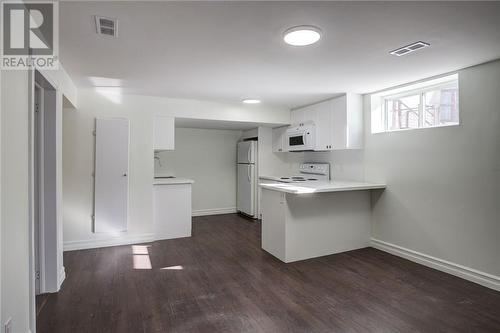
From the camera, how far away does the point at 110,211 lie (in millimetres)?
4027

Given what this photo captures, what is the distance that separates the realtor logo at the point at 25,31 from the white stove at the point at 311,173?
356 centimetres

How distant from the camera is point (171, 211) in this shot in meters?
4.42

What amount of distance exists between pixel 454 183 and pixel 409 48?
1.60 m

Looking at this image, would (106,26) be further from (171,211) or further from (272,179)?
(272,179)

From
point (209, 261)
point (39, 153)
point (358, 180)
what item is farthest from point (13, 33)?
point (358, 180)

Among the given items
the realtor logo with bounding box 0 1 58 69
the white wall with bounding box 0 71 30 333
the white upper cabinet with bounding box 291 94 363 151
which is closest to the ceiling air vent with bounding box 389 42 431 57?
the white upper cabinet with bounding box 291 94 363 151

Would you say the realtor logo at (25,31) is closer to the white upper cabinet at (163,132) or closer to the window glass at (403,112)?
the white upper cabinet at (163,132)

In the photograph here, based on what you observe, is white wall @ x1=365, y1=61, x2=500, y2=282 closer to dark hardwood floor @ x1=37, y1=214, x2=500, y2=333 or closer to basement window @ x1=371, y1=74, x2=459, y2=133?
basement window @ x1=371, y1=74, x2=459, y2=133

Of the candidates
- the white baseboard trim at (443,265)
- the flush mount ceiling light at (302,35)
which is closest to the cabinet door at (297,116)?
the white baseboard trim at (443,265)

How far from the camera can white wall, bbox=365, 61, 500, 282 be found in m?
2.79

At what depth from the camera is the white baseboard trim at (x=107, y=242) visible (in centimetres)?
386

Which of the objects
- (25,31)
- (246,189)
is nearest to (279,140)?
(246,189)

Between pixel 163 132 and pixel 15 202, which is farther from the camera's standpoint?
pixel 163 132

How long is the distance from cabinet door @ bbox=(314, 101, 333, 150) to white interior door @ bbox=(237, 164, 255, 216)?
1.65 metres
